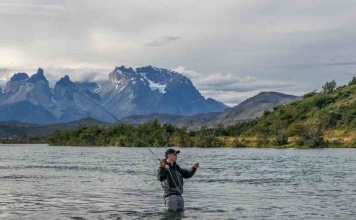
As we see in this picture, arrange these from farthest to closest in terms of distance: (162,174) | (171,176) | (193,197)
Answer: (193,197) < (171,176) < (162,174)

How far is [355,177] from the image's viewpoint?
52.4 meters

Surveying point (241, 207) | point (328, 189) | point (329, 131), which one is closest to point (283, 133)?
point (329, 131)

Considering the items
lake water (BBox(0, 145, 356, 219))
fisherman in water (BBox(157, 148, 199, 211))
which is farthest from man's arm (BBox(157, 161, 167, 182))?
lake water (BBox(0, 145, 356, 219))

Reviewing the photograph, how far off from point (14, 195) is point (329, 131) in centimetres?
15557

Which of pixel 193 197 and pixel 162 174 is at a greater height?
pixel 162 174

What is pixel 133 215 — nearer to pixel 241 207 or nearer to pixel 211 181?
pixel 241 207

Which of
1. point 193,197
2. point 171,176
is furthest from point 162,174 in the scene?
point 193,197

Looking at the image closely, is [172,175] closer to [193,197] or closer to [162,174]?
[162,174]

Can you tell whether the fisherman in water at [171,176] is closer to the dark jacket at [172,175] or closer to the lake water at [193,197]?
the dark jacket at [172,175]

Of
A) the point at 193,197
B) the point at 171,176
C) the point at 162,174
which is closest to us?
the point at 162,174

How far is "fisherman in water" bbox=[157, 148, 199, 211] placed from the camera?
26.6 metres

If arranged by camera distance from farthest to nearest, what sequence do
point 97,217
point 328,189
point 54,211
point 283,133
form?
1. point 283,133
2. point 328,189
3. point 54,211
4. point 97,217

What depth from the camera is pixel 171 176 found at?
27.0m

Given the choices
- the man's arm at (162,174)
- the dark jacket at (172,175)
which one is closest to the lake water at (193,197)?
the dark jacket at (172,175)
